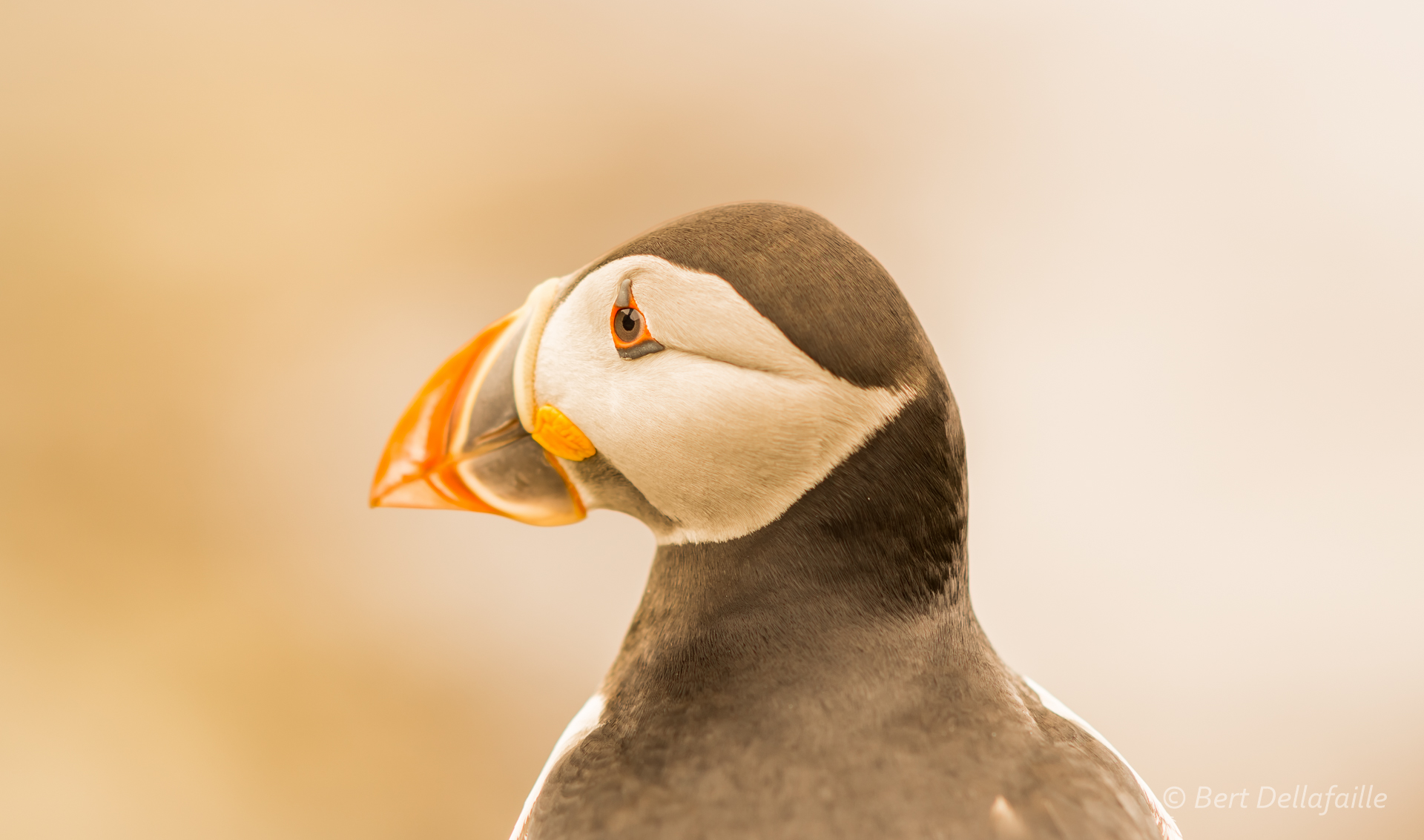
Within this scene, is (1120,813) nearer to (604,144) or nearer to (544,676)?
(544,676)

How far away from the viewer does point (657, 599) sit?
110cm

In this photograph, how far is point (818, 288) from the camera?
897 millimetres

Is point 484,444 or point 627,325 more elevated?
point 627,325

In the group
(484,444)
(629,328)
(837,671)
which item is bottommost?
(837,671)

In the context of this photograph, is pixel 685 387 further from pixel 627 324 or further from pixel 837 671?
pixel 837 671

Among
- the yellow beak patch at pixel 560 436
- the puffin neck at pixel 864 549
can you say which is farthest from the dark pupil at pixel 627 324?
the puffin neck at pixel 864 549

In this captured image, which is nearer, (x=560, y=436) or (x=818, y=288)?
(x=818, y=288)

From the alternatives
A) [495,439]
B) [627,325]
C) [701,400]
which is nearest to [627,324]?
[627,325]

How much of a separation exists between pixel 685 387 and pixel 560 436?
18 centimetres

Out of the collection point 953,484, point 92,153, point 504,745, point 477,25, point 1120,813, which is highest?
point 477,25

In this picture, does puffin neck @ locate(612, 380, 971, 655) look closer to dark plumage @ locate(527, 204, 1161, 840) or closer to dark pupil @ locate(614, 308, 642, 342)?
dark plumage @ locate(527, 204, 1161, 840)

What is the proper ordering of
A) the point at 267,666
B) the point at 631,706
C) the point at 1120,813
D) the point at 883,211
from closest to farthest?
the point at 1120,813 < the point at 631,706 < the point at 883,211 < the point at 267,666

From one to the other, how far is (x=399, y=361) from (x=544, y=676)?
1108 mm

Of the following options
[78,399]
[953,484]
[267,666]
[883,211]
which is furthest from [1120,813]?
[78,399]
